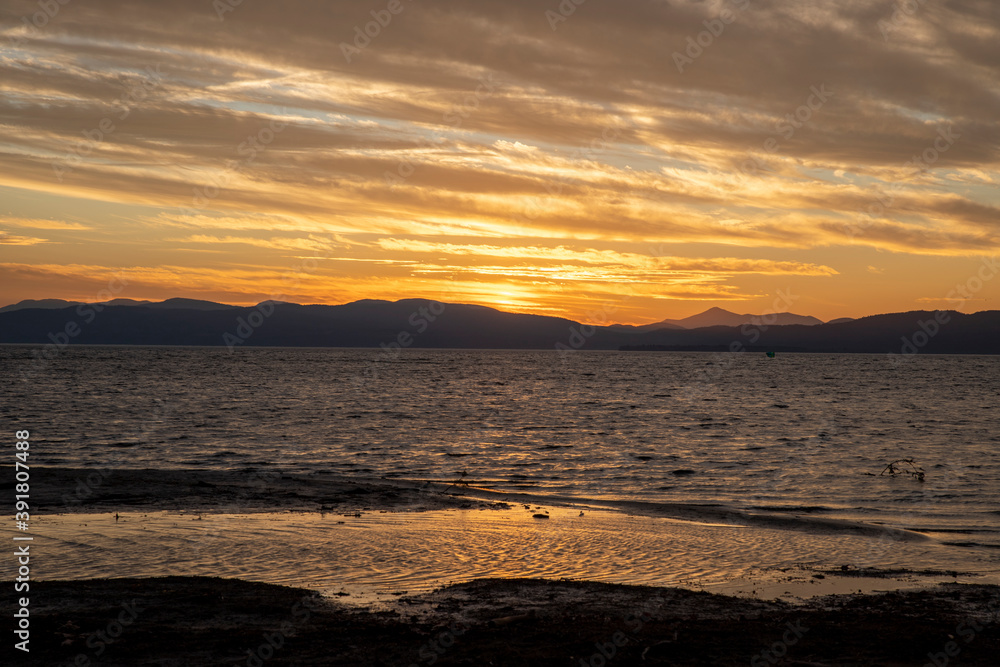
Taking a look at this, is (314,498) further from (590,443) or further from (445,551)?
(590,443)

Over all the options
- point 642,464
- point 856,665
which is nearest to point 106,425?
point 642,464

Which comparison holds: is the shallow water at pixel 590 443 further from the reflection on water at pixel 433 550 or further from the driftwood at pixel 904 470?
the reflection on water at pixel 433 550

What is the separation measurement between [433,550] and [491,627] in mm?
5100

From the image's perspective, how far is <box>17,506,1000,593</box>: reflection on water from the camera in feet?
40.6

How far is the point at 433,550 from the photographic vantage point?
14.3m

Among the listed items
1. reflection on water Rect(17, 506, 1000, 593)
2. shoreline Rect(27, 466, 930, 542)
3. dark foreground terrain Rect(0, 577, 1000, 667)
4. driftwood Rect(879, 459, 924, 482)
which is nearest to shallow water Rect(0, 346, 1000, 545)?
driftwood Rect(879, 459, 924, 482)

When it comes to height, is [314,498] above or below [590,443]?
above

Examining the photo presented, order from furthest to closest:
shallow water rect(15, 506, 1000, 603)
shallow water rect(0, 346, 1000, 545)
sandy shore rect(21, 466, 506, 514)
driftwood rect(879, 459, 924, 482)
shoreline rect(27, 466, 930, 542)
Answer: driftwood rect(879, 459, 924, 482) < shallow water rect(0, 346, 1000, 545) < sandy shore rect(21, 466, 506, 514) < shoreline rect(27, 466, 930, 542) < shallow water rect(15, 506, 1000, 603)

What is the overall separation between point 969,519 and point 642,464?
1254 centimetres

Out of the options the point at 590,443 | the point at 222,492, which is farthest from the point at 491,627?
the point at 590,443

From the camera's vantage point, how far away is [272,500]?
776 inches

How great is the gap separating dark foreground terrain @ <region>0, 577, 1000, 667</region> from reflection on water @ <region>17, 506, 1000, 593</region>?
1.22 metres

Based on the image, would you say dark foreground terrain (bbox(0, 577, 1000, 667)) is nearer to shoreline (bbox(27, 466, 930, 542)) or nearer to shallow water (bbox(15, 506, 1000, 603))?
shallow water (bbox(15, 506, 1000, 603))

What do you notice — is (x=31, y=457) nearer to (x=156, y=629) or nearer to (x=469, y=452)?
(x=469, y=452)
